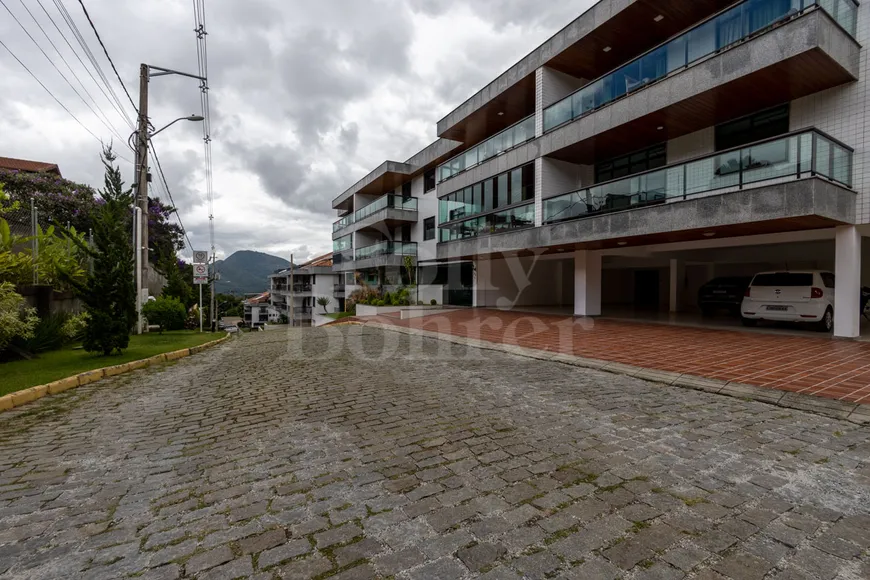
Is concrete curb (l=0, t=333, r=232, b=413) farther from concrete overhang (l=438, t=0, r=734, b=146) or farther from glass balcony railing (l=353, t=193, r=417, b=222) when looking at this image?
glass balcony railing (l=353, t=193, r=417, b=222)

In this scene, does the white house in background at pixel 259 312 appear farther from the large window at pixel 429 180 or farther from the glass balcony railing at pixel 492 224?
the glass balcony railing at pixel 492 224

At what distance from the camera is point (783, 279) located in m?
10.0

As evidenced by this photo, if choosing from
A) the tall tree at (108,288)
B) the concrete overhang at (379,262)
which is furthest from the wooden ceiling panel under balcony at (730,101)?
the concrete overhang at (379,262)

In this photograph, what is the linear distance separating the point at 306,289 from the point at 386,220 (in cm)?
2867

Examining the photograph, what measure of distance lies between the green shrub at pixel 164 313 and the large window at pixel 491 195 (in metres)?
11.7

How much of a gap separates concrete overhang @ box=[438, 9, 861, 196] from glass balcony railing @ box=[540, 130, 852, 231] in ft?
5.17

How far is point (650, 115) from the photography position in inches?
429

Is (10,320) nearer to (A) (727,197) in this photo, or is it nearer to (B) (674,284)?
(A) (727,197)

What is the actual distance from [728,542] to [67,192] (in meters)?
→ 29.0

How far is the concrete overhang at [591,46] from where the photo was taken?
11328 mm

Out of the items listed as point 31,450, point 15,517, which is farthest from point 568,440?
point 31,450

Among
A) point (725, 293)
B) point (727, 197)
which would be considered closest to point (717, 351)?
point (727, 197)

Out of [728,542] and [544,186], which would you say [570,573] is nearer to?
[728,542]

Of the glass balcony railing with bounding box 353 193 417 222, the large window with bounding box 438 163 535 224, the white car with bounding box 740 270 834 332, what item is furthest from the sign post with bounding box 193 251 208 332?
the white car with bounding box 740 270 834 332
